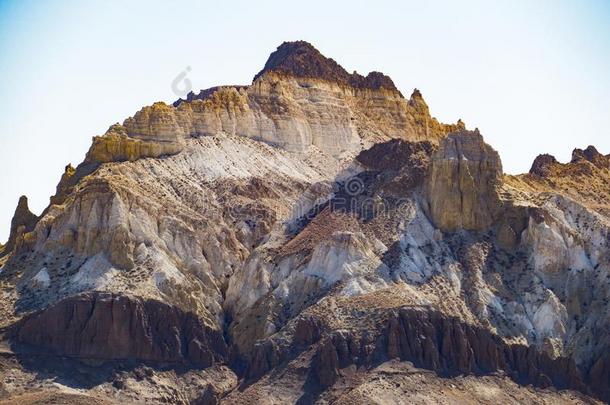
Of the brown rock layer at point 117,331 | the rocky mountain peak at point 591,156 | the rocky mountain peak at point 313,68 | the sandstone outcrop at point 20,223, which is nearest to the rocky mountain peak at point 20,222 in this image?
the sandstone outcrop at point 20,223

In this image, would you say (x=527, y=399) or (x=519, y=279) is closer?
(x=527, y=399)

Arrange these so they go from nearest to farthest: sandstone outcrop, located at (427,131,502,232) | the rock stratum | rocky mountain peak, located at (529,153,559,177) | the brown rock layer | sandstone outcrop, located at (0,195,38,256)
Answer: the rock stratum, the brown rock layer, sandstone outcrop, located at (0,195,38,256), sandstone outcrop, located at (427,131,502,232), rocky mountain peak, located at (529,153,559,177)

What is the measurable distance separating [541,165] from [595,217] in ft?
49.3

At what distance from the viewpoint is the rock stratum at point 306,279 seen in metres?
130

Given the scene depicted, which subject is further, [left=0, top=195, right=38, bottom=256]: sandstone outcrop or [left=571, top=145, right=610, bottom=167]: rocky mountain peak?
[left=571, top=145, right=610, bottom=167]: rocky mountain peak

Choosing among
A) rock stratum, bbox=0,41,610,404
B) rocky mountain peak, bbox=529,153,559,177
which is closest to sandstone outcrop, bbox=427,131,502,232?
rock stratum, bbox=0,41,610,404

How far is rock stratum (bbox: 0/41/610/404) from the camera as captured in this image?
130 meters

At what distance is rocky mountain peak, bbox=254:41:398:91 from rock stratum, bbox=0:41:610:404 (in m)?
23.9

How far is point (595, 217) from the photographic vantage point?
14675 cm

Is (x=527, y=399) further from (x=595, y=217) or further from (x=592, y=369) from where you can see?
(x=595, y=217)

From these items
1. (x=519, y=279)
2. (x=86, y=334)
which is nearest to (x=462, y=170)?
(x=519, y=279)

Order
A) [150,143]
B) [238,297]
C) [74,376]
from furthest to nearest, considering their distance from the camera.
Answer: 1. [150,143]
2. [238,297]
3. [74,376]

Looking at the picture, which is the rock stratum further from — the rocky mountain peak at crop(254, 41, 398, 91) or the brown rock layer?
the rocky mountain peak at crop(254, 41, 398, 91)

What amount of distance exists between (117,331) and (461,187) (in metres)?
32.8
